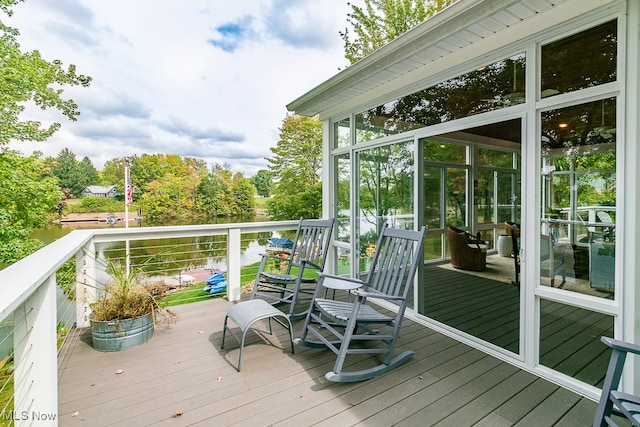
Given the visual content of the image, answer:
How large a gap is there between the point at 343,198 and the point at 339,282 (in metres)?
2.13

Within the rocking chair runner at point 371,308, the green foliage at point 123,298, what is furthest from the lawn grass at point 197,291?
the rocking chair runner at point 371,308

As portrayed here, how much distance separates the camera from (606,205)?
2061 millimetres

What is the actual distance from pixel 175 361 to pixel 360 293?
1.71m

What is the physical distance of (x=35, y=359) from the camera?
1.33 m

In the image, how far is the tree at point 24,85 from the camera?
22.7ft

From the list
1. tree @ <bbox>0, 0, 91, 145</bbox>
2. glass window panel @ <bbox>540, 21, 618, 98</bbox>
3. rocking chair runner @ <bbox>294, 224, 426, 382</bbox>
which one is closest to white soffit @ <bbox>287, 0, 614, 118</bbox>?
glass window panel @ <bbox>540, 21, 618, 98</bbox>

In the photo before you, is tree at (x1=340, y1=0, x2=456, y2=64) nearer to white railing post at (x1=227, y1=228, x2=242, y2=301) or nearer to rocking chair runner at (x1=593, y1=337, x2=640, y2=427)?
white railing post at (x1=227, y1=228, x2=242, y2=301)

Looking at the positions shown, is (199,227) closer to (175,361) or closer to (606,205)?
(175,361)

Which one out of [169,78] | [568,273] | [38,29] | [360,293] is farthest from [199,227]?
[169,78]

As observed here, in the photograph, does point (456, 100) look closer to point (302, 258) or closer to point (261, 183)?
point (302, 258)

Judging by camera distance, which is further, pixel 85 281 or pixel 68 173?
pixel 68 173

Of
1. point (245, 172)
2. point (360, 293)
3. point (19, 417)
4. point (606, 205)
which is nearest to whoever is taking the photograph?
point (19, 417)

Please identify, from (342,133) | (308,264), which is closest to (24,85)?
(342,133)

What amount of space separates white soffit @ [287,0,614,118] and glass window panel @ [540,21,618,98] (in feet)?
0.55
